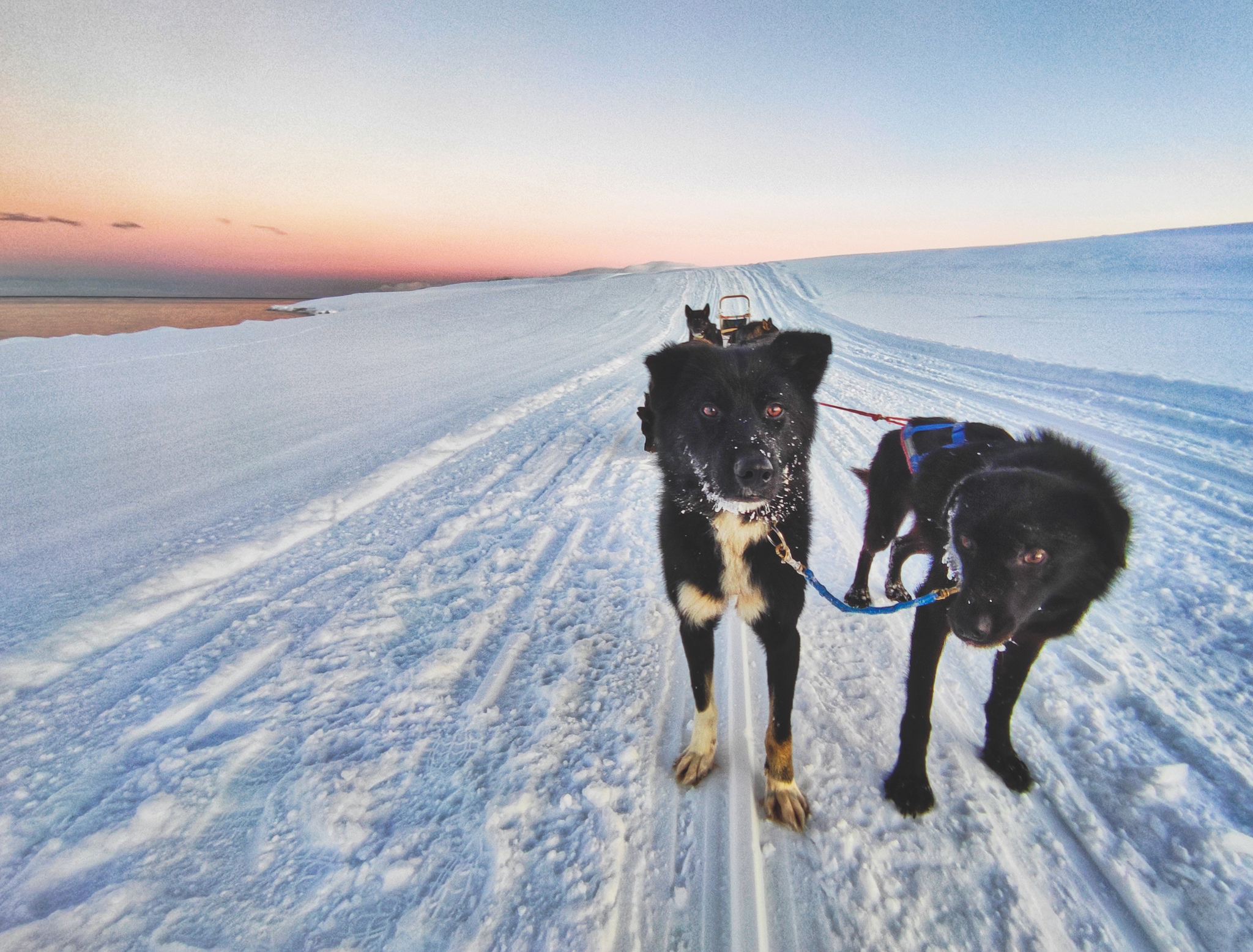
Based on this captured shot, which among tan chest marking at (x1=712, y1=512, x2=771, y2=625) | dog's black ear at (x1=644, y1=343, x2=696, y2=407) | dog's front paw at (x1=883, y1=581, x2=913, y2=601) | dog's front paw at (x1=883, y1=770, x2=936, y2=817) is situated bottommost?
dog's front paw at (x1=883, y1=581, x2=913, y2=601)

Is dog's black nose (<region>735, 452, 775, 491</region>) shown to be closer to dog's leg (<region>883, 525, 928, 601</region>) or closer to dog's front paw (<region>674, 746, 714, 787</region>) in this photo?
dog's front paw (<region>674, 746, 714, 787</region>)

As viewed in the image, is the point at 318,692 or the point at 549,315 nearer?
the point at 318,692

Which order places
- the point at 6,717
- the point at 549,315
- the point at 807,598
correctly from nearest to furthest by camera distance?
the point at 6,717 → the point at 807,598 → the point at 549,315

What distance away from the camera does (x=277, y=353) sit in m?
12.5

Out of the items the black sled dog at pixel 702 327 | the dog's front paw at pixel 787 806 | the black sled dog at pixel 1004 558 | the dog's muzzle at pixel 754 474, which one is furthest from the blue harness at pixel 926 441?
the black sled dog at pixel 702 327

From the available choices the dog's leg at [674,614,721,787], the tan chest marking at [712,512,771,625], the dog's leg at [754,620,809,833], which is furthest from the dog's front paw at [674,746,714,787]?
the tan chest marking at [712,512,771,625]

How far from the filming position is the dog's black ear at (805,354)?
225cm

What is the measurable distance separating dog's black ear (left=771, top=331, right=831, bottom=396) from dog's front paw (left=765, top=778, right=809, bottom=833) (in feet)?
5.55

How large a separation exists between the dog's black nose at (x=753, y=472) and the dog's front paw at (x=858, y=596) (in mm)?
1744

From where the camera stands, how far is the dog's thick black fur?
1.87m

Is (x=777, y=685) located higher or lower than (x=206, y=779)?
higher

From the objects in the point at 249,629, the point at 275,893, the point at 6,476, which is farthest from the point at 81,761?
the point at 6,476

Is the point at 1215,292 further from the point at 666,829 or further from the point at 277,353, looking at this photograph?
the point at 277,353

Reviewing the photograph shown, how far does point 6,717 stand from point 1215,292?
78.8ft
